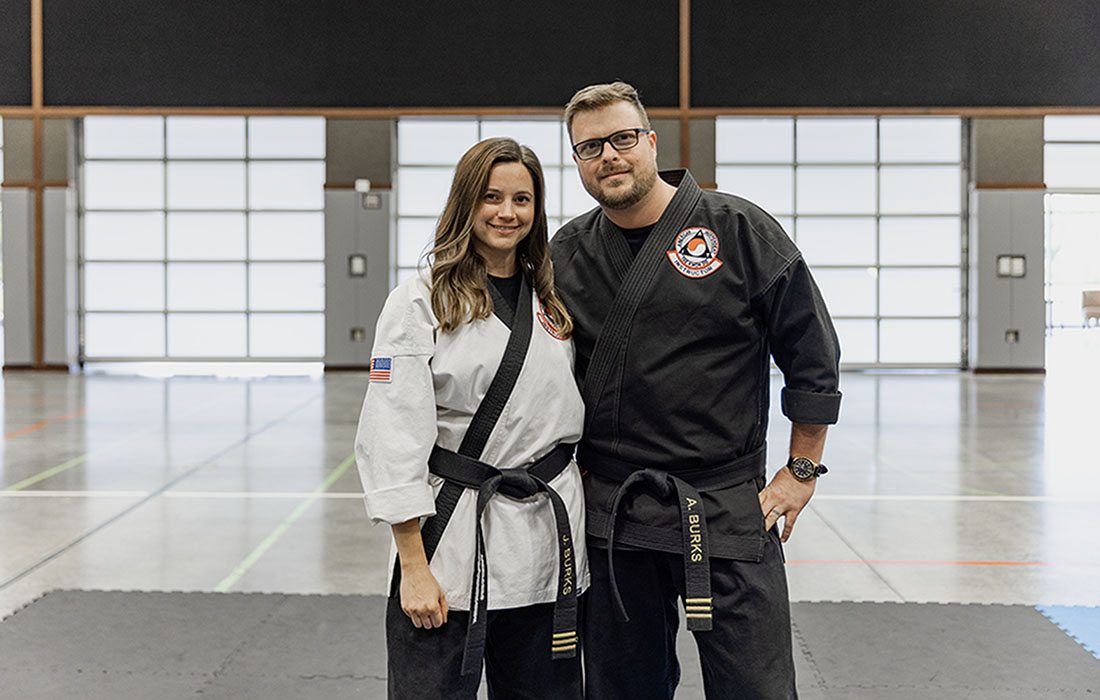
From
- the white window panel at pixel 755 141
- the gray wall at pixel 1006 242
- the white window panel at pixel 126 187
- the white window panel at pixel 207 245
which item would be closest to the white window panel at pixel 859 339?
the gray wall at pixel 1006 242

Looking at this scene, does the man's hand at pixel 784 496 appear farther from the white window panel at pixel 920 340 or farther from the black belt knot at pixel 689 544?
the white window panel at pixel 920 340

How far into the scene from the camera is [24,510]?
7344 mm

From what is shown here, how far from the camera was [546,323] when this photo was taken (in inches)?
108

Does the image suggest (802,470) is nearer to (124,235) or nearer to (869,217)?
(869,217)

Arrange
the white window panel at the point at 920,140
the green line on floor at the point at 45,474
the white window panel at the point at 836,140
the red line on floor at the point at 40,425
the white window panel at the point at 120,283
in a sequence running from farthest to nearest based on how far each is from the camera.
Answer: the white window panel at the point at 120,283 < the white window panel at the point at 836,140 < the white window panel at the point at 920,140 < the red line on floor at the point at 40,425 < the green line on floor at the point at 45,474

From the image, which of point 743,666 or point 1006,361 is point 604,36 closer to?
point 1006,361

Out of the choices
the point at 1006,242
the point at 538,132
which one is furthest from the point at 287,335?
the point at 1006,242

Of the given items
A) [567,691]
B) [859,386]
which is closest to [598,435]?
[567,691]

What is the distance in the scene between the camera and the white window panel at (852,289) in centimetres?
1886

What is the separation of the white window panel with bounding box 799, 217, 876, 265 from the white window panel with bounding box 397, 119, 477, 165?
623cm

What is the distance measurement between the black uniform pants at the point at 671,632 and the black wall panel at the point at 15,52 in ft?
61.0

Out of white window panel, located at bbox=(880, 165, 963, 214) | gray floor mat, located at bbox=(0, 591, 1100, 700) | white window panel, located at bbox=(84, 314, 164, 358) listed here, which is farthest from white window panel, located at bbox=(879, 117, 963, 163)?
gray floor mat, located at bbox=(0, 591, 1100, 700)

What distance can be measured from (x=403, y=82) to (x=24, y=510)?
12.2 metres

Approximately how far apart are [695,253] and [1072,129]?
18944 millimetres
